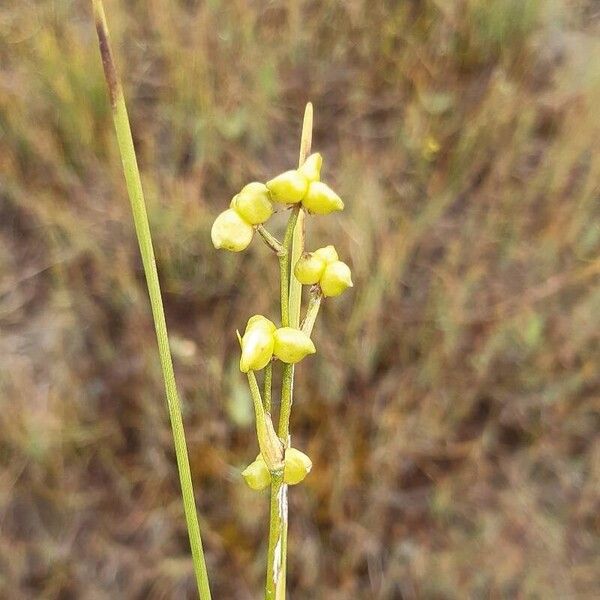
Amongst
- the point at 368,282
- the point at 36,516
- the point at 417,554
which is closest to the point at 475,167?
the point at 368,282

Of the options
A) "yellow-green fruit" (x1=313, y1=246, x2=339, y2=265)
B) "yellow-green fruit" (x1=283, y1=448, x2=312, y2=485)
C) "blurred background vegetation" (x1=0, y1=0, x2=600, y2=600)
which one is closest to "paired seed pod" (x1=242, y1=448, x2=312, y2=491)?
"yellow-green fruit" (x1=283, y1=448, x2=312, y2=485)

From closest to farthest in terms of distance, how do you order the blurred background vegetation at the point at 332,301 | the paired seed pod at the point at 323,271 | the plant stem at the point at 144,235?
1. the plant stem at the point at 144,235
2. the paired seed pod at the point at 323,271
3. the blurred background vegetation at the point at 332,301

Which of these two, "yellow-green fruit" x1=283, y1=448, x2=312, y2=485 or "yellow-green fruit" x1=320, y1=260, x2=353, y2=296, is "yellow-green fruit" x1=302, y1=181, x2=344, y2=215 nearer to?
"yellow-green fruit" x1=320, y1=260, x2=353, y2=296

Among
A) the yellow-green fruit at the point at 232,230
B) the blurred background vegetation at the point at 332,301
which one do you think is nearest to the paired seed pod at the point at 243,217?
the yellow-green fruit at the point at 232,230

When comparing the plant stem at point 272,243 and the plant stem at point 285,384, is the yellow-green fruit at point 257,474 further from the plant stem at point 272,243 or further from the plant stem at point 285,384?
the plant stem at point 272,243

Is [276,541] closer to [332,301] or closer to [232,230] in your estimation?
[232,230]

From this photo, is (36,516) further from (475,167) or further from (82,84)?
(475,167)

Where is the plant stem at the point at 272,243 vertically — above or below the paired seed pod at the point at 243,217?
below
